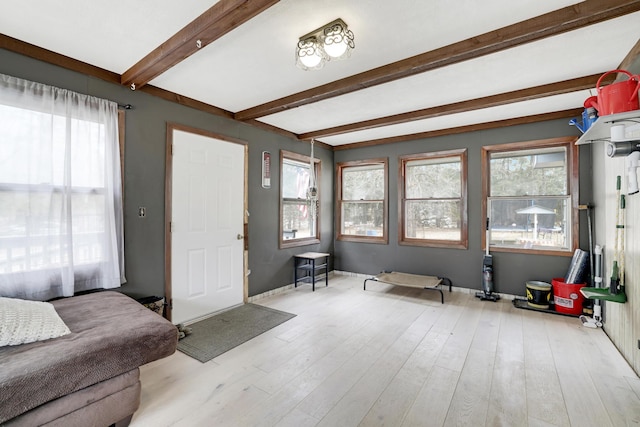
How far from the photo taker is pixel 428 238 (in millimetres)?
4836

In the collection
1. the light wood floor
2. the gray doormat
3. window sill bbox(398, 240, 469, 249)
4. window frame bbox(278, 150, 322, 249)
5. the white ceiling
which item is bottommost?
the light wood floor

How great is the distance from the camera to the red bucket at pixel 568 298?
11.1 feet

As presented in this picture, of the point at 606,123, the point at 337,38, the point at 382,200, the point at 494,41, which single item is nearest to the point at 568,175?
the point at 606,123

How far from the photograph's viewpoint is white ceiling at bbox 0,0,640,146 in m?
1.84

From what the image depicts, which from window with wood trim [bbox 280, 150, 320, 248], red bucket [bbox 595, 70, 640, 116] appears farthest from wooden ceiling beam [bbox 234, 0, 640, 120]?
window with wood trim [bbox 280, 150, 320, 248]

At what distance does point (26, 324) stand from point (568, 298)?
4976 mm

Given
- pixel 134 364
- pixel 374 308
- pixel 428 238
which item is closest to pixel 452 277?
pixel 428 238

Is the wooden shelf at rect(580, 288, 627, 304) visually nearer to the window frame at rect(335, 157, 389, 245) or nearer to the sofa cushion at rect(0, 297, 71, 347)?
the window frame at rect(335, 157, 389, 245)

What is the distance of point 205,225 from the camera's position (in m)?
3.51

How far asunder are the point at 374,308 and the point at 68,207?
3.40 m

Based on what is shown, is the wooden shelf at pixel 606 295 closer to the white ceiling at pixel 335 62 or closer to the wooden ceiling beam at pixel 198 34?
the white ceiling at pixel 335 62

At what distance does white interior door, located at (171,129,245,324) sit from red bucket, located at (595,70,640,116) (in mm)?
3574

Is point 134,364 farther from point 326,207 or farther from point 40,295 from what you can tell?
point 326,207

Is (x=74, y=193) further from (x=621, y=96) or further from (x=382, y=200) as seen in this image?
(x=382, y=200)
